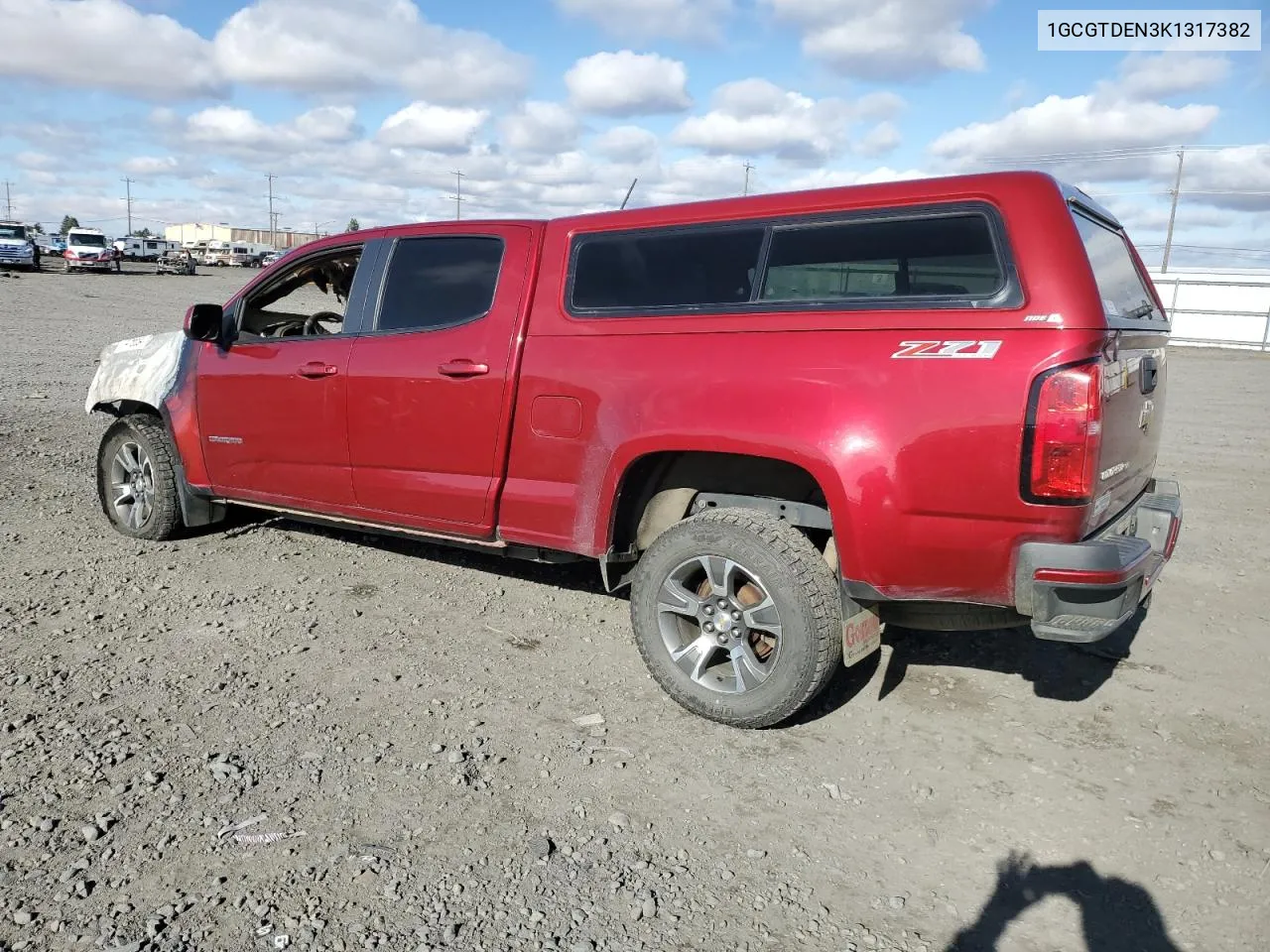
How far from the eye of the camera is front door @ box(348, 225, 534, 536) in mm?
4156

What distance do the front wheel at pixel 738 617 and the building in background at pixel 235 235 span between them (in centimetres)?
9209

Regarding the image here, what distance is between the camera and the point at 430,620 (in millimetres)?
4641

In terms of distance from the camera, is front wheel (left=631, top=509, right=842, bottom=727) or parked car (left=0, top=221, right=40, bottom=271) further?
parked car (left=0, top=221, right=40, bottom=271)

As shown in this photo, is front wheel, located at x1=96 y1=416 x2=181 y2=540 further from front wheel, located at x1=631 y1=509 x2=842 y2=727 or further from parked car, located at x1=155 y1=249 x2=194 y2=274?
parked car, located at x1=155 y1=249 x2=194 y2=274

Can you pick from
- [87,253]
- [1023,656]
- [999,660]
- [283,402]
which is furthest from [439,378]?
[87,253]

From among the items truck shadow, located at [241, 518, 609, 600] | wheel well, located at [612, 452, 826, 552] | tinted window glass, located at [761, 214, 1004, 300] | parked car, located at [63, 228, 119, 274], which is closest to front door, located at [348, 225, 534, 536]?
wheel well, located at [612, 452, 826, 552]

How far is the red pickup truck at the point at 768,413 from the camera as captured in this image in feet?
9.81

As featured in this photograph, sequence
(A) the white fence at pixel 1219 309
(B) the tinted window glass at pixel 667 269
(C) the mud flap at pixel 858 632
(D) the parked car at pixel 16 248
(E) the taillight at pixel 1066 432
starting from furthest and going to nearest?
(D) the parked car at pixel 16 248 < (A) the white fence at pixel 1219 309 < (B) the tinted window glass at pixel 667 269 < (C) the mud flap at pixel 858 632 < (E) the taillight at pixel 1066 432

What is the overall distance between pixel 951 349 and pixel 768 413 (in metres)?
0.64

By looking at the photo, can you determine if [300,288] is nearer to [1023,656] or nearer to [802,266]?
[802,266]

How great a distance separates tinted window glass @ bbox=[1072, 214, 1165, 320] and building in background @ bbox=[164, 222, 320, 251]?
3631 inches

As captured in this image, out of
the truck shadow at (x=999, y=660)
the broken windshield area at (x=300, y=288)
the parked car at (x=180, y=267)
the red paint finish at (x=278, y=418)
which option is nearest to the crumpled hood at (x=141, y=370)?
the red paint finish at (x=278, y=418)

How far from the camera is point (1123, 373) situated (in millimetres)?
3162

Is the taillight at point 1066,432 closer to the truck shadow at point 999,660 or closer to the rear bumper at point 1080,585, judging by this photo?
the rear bumper at point 1080,585
